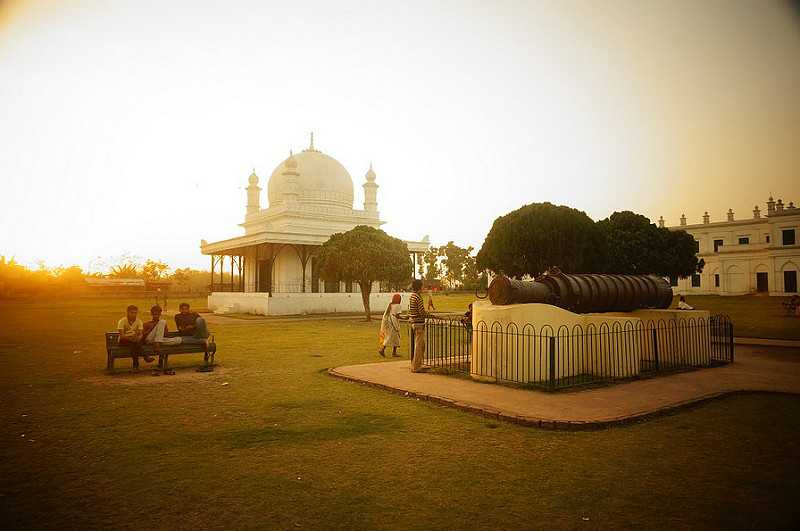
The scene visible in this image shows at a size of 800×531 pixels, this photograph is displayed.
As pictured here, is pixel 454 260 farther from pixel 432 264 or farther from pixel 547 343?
pixel 547 343

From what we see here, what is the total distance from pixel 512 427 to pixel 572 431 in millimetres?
666

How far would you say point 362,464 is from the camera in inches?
183

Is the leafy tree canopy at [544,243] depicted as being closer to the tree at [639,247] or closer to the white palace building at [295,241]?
the tree at [639,247]

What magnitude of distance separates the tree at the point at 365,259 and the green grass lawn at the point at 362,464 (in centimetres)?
1619

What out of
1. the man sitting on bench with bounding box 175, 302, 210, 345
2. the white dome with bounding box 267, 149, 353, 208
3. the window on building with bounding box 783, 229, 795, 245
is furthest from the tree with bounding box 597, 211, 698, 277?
the window on building with bounding box 783, 229, 795, 245

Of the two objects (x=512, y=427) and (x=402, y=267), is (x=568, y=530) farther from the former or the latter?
(x=402, y=267)

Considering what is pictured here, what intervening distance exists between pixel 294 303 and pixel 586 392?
22606 millimetres

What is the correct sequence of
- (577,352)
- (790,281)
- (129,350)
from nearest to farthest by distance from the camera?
(577,352) < (129,350) < (790,281)

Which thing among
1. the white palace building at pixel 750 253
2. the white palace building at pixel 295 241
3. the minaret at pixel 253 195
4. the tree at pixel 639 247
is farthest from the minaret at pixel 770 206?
the minaret at pixel 253 195

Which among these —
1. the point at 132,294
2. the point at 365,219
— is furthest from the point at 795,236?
the point at 132,294

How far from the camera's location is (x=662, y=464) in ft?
15.2

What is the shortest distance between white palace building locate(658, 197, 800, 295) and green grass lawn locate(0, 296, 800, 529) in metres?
49.2

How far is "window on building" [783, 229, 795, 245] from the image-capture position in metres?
51.0

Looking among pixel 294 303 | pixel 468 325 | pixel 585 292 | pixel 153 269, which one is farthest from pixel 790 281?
pixel 153 269
